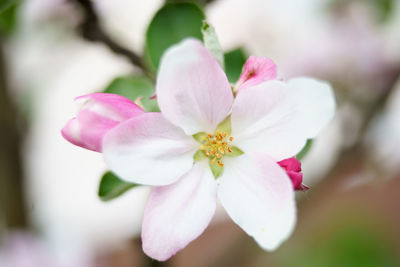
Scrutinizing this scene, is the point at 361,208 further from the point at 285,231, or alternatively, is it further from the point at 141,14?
the point at 285,231

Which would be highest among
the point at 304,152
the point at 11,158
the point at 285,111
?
the point at 285,111

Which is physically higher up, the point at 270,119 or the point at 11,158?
the point at 270,119

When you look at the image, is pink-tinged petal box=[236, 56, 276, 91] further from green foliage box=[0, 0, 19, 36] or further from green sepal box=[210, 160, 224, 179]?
green foliage box=[0, 0, 19, 36]

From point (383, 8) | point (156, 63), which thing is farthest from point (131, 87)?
point (383, 8)

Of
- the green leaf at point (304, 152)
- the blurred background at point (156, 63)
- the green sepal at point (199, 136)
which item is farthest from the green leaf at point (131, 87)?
the green leaf at point (304, 152)

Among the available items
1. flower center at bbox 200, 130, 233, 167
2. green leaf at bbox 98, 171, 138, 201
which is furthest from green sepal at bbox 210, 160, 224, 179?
green leaf at bbox 98, 171, 138, 201

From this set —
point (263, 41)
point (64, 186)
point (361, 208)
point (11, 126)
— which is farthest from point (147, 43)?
point (361, 208)

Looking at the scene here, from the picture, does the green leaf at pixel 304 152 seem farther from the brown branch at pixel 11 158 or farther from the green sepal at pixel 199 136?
the brown branch at pixel 11 158

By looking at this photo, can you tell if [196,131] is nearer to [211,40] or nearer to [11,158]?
[211,40]
